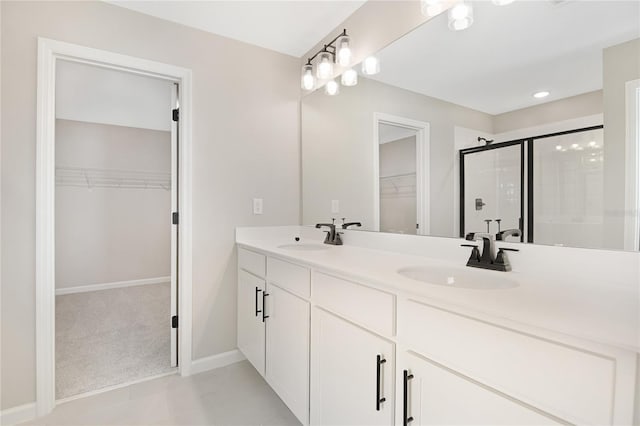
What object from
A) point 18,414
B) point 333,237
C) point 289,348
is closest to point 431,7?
point 333,237

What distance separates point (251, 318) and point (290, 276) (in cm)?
64

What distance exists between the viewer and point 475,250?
126 centimetres

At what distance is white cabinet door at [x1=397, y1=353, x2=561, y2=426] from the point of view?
0.73 metres

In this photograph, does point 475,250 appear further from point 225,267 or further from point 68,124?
point 68,124

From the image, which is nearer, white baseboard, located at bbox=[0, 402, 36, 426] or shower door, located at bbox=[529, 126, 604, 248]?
shower door, located at bbox=[529, 126, 604, 248]

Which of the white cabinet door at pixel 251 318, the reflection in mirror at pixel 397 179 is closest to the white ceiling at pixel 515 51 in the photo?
the reflection in mirror at pixel 397 179

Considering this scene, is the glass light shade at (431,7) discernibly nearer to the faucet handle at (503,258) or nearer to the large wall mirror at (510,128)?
the large wall mirror at (510,128)

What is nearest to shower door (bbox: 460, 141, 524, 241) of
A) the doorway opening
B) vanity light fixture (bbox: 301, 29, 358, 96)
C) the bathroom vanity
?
the bathroom vanity

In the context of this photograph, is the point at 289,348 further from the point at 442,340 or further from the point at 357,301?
the point at 442,340

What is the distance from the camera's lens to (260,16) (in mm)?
2020

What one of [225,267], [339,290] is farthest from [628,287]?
[225,267]

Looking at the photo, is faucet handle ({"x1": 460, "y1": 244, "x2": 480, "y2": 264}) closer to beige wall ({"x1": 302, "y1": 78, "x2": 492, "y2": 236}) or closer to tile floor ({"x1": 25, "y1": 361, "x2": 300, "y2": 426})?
beige wall ({"x1": 302, "y1": 78, "x2": 492, "y2": 236})

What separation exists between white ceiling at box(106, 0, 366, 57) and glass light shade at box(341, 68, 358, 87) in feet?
1.19

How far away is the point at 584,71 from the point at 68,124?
5.19 m
